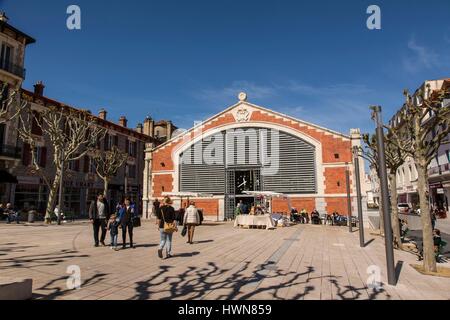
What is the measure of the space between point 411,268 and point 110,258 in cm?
814

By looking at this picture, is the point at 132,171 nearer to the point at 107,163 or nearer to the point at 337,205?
the point at 107,163

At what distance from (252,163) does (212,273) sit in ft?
66.4

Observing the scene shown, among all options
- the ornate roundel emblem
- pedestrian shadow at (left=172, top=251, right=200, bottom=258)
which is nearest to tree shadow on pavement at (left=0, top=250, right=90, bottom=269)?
pedestrian shadow at (left=172, top=251, right=200, bottom=258)

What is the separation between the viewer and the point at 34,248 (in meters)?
10.0

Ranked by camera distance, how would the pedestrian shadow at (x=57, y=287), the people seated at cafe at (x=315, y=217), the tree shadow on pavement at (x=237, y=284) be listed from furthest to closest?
the people seated at cafe at (x=315, y=217) → the tree shadow on pavement at (x=237, y=284) → the pedestrian shadow at (x=57, y=287)

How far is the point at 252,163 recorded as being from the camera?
27.0m

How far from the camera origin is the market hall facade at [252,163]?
24.5 metres

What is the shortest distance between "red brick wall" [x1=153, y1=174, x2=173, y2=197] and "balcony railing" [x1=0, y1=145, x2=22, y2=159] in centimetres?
1117

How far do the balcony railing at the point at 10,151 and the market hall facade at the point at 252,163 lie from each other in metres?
10.5

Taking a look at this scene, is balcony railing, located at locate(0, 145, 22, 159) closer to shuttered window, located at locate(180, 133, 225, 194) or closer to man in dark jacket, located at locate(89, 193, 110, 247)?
shuttered window, located at locate(180, 133, 225, 194)

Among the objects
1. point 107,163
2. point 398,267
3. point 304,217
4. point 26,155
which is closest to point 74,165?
point 107,163

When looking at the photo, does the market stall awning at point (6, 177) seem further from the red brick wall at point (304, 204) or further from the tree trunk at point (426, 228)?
the tree trunk at point (426, 228)

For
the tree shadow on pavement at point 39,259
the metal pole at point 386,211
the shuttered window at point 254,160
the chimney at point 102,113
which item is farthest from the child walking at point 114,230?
the chimney at point 102,113
